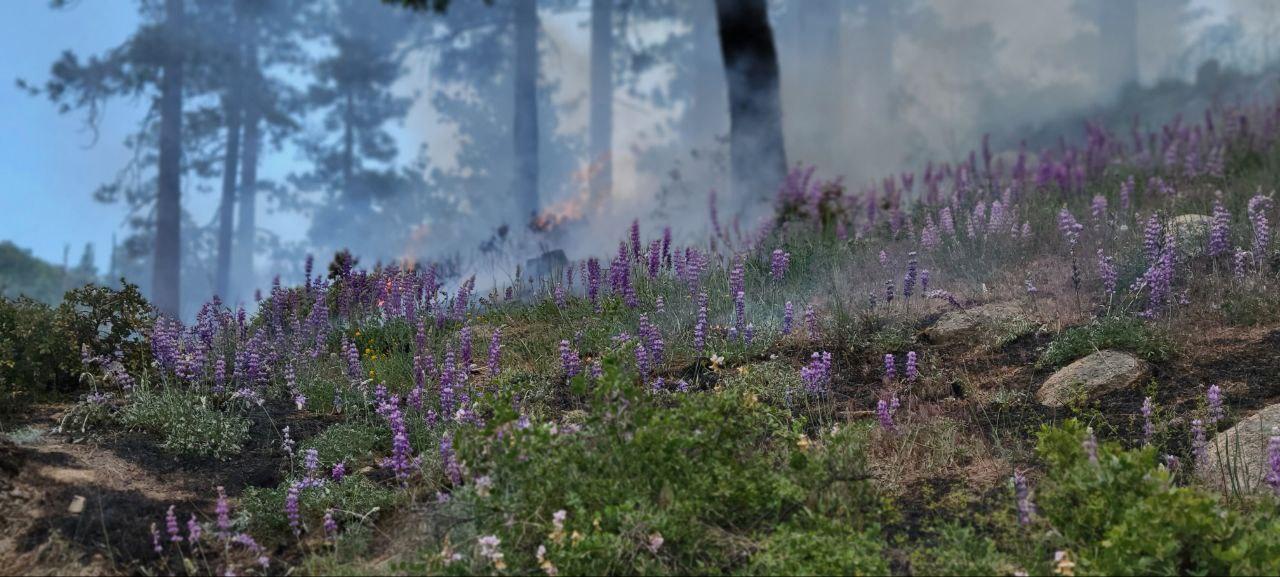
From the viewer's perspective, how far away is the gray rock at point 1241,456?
408cm

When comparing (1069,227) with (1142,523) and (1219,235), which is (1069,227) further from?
(1142,523)

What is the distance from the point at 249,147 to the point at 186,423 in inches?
1159

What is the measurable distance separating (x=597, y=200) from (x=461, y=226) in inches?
414

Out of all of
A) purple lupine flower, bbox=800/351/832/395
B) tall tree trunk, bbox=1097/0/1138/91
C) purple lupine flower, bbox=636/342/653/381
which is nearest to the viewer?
purple lupine flower, bbox=800/351/832/395

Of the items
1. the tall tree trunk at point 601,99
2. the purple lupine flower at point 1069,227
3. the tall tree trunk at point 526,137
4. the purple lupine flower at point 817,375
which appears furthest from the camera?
the tall tree trunk at point 601,99

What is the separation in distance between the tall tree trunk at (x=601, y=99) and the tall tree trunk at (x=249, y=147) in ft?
32.5

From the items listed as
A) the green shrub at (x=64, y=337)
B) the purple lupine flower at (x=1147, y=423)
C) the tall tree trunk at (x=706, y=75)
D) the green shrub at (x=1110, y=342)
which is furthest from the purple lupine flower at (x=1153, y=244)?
the tall tree trunk at (x=706, y=75)

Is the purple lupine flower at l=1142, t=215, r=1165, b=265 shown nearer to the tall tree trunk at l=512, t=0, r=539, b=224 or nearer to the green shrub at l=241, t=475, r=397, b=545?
the green shrub at l=241, t=475, r=397, b=545

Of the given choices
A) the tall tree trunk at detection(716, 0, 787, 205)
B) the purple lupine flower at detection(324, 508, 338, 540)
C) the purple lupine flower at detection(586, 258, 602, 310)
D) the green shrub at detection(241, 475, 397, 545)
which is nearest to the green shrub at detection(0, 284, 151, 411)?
the green shrub at detection(241, 475, 397, 545)

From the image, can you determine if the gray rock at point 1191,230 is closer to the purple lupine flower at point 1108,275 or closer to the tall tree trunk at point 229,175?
the purple lupine flower at point 1108,275

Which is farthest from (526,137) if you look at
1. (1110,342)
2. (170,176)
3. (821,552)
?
(821,552)

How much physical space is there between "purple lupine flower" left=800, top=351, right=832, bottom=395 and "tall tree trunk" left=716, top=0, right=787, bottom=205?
341 inches

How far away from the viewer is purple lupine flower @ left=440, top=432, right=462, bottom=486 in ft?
13.3

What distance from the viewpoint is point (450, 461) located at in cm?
409
